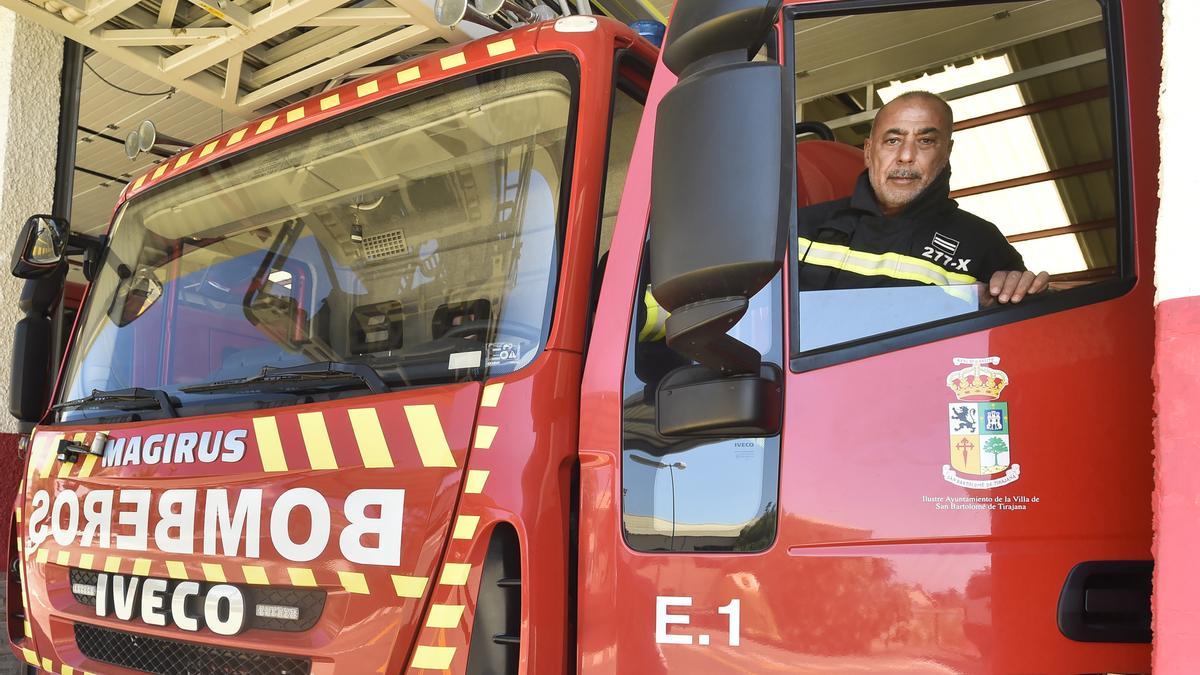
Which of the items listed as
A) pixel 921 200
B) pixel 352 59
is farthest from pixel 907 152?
pixel 352 59

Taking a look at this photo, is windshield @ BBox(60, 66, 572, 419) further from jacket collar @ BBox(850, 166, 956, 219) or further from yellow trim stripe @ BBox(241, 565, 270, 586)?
jacket collar @ BBox(850, 166, 956, 219)

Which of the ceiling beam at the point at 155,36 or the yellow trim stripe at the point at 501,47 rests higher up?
the ceiling beam at the point at 155,36

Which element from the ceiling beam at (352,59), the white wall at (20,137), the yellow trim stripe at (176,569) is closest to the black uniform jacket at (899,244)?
the yellow trim stripe at (176,569)

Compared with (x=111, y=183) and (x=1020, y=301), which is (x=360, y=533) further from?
(x=111, y=183)

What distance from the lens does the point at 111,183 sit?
10.4 meters

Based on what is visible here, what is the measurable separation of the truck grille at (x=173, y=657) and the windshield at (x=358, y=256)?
560 millimetres

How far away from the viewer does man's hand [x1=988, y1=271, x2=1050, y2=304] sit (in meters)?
1.47

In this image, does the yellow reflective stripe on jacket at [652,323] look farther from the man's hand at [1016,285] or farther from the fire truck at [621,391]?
the man's hand at [1016,285]

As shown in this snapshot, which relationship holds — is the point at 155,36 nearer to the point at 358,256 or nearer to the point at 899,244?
the point at 358,256

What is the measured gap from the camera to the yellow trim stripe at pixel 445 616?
1.65m

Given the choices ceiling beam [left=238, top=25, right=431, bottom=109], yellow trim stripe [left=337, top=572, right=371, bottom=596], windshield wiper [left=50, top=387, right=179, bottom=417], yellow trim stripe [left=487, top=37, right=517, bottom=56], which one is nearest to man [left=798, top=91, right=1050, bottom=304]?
yellow trim stripe [left=487, top=37, right=517, bottom=56]

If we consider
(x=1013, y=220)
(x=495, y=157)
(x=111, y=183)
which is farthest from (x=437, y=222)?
(x=111, y=183)

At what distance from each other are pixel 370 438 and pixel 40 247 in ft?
5.54

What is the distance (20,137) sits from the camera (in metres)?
4.94
